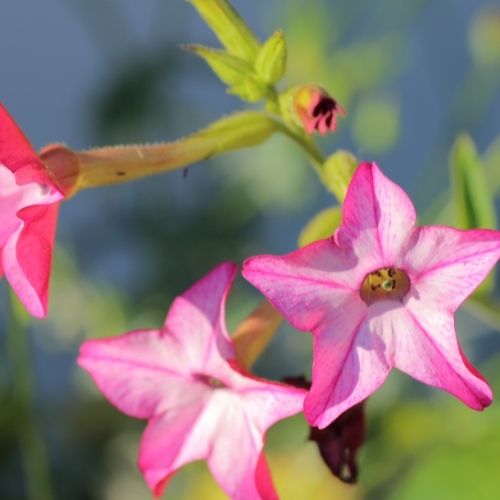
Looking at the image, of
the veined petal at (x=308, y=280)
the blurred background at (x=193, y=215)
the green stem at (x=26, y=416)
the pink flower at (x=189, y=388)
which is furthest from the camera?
the blurred background at (x=193, y=215)

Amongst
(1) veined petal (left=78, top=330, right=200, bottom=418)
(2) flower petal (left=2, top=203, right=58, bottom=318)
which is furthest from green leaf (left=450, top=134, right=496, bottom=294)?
(2) flower petal (left=2, top=203, right=58, bottom=318)

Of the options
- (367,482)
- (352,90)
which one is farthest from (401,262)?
(352,90)

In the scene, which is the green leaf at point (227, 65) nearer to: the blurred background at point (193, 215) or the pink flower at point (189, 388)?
the pink flower at point (189, 388)

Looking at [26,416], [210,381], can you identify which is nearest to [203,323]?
[210,381]

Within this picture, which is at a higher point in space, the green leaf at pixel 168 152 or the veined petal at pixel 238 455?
the green leaf at pixel 168 152

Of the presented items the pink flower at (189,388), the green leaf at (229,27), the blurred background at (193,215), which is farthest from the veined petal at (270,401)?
the blurred background at (193,215)

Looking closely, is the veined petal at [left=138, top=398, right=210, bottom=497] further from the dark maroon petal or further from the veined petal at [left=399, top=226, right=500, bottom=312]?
the veined petal at [left=399, top=226, right=500, bottom=312]
